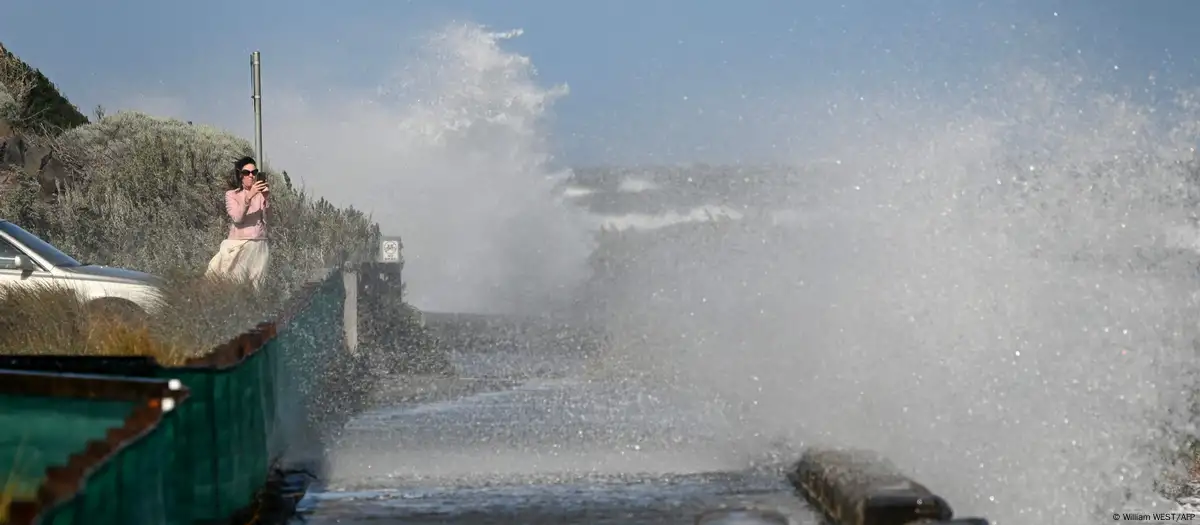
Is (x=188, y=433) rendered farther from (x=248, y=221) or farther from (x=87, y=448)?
A: (x=248, y=221)

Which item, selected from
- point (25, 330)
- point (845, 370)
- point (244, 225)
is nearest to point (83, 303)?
point (25, 330)

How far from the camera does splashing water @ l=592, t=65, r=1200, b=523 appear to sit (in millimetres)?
11219

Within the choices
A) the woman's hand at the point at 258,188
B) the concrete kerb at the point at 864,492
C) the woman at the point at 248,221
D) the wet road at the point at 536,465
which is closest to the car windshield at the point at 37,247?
the woman at the point at 248,221

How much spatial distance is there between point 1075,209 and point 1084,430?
11.1 feet

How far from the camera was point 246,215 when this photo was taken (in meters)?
17.2

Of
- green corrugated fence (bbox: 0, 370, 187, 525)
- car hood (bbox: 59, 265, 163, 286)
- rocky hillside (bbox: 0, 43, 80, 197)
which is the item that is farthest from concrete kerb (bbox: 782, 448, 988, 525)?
rocky hillside (bbox: 0, 43, 80, 197)

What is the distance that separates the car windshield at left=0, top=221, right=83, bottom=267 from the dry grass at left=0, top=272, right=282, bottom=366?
186 centimetres

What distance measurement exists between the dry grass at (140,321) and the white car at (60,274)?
80cm

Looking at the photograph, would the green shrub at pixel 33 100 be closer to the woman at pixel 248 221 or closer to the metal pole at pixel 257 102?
the metal pole at pixel 257 102

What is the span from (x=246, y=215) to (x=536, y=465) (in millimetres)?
6533

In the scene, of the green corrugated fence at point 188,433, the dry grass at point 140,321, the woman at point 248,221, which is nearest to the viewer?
the green corrugated fence at point 188,433

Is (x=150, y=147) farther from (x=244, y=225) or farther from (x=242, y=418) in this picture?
(x=242, y=418)

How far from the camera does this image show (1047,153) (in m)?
15.2

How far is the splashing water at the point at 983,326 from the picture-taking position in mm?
11219
